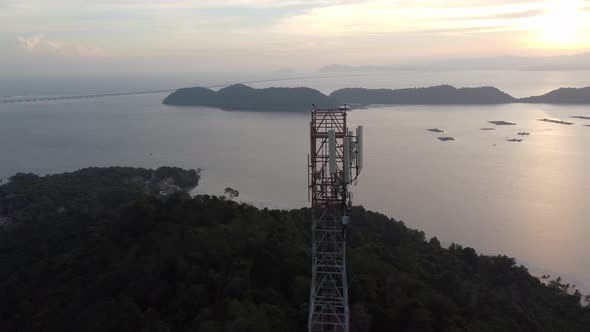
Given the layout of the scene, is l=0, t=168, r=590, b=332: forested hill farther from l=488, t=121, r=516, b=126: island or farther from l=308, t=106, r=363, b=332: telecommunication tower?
l=488, t=121, r=516, b=126: island

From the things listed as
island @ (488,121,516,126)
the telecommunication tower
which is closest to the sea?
island @ (488,121,516,126)

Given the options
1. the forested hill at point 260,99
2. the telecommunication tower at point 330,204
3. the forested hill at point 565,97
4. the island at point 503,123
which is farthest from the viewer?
the forested hill at point 565,97

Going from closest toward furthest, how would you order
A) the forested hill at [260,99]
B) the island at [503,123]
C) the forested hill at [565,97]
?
the island at [503,123] → the forested hill at [260,99] → the forested hill at [565,97]

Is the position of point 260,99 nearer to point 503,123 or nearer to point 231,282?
point 503,123

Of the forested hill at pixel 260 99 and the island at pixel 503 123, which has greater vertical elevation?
the forested hill at pixel 260 99

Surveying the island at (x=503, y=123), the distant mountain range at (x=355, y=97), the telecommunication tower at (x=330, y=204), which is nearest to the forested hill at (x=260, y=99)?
the distant mountain range at (x=355, y=97)

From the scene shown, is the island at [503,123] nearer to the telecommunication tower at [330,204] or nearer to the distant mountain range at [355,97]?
the distant mountain range at [355,97]

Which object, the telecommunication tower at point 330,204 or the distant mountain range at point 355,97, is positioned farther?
the distant mountain range at point 355,97

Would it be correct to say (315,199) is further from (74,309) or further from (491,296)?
(491,296)
